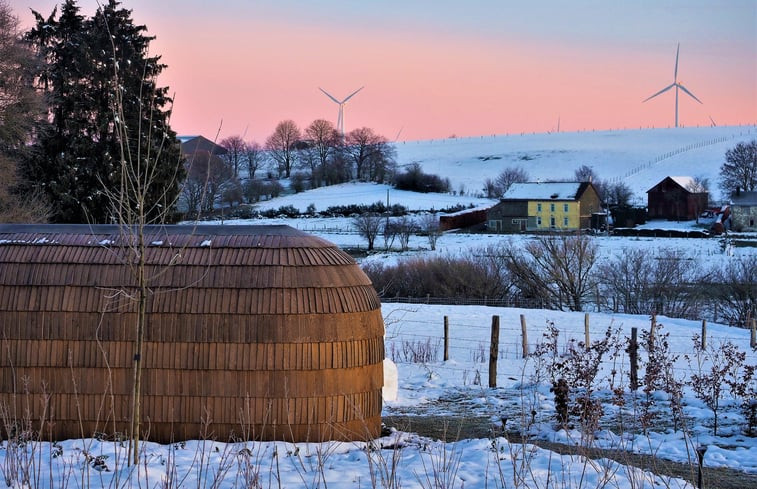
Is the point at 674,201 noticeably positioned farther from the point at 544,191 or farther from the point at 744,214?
the point at 544,191

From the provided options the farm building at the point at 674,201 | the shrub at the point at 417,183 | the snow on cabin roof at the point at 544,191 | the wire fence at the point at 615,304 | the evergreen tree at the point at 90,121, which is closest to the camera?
the evergreen tree at the point at 90,121

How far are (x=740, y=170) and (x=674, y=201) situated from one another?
67.0 ft

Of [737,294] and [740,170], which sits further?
[740,170]

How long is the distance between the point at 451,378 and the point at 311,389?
7005mm

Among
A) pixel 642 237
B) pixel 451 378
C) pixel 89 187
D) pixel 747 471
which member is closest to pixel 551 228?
pixel 642 237

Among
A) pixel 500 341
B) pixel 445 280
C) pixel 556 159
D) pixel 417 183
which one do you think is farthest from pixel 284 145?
pixel 500 341

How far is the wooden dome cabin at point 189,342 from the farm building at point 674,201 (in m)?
65.9

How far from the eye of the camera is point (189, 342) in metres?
10.5

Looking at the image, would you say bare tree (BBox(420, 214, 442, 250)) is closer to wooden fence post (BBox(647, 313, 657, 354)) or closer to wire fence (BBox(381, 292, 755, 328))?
wire fence (BBox(381, 292, 755, 328))

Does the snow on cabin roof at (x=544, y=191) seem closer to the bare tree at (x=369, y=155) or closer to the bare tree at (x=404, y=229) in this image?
the bare tree at (x=404, y=229)

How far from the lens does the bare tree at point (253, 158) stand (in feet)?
327

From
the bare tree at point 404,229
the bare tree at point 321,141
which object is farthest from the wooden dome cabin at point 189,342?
the bare tree at point 321,141

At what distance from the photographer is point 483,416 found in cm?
1330

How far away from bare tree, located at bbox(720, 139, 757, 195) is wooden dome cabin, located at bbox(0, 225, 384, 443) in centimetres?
→ 8070
